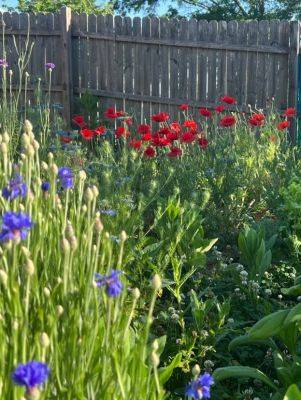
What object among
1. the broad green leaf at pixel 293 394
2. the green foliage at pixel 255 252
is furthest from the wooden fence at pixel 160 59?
the broad green leaf at pixel 293 394

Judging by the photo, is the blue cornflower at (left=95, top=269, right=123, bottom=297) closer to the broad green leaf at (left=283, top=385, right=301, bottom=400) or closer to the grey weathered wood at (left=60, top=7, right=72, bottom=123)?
the broad green leaf at (left=283, top=385, right=301, bottom=400)

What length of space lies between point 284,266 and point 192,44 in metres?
6.12

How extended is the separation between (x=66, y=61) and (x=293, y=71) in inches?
140

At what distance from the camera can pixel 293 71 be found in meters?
8.77

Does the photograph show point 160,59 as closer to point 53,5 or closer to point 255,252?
point 255,252

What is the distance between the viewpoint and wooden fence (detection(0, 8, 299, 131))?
9.01 m

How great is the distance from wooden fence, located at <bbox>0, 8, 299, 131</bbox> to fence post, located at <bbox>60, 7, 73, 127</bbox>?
0.01 metres

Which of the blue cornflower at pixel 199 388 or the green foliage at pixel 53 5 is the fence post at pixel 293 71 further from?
the green foliage at pixel 53 5

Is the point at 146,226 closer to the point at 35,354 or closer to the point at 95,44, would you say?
the point at 35,354

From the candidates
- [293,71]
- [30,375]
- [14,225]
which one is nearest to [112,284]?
[14,225]

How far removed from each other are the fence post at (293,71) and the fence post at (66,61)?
3444mm

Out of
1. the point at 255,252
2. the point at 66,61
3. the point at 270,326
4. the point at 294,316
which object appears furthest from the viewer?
the point at 66,61

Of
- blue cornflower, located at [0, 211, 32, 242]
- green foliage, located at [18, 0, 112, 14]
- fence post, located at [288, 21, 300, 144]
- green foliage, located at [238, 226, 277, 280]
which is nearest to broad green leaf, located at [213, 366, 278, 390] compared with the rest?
green foliage, located at [238, 226, 277, 280]

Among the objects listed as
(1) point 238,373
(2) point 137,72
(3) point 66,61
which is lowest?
(1) point 238,373
